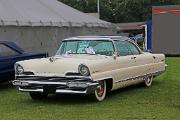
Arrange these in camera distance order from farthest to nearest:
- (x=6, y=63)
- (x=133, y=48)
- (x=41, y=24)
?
(x=41, y=24) → (x=6, y=63) → (x=133, y=48)

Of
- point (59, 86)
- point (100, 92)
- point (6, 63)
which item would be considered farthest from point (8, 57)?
point (100, 92)

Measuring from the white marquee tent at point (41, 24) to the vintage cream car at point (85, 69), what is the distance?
21.0 feet

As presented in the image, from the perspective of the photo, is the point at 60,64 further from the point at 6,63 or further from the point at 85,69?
the point at 6,63

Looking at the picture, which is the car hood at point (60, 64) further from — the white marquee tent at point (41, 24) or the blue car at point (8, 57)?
the white marquee tent at point (41, 24)

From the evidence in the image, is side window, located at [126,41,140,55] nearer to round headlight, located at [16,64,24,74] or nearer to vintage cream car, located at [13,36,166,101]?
vintage cream car, located at [13,36,166,101]

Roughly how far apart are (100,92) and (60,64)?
1133 mm

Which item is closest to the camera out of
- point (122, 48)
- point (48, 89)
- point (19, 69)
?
point (48, 89)

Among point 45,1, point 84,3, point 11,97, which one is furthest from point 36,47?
point 84,3

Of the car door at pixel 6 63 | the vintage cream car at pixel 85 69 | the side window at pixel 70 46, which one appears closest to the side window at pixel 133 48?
the vintage cream car at pixel 85 69

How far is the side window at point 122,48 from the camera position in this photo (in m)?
11.2

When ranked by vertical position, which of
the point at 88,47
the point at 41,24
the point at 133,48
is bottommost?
the point at 133,48

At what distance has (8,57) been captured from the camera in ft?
41.0

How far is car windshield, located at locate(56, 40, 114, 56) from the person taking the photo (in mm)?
10883

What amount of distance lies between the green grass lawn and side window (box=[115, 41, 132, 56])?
3.29ft
